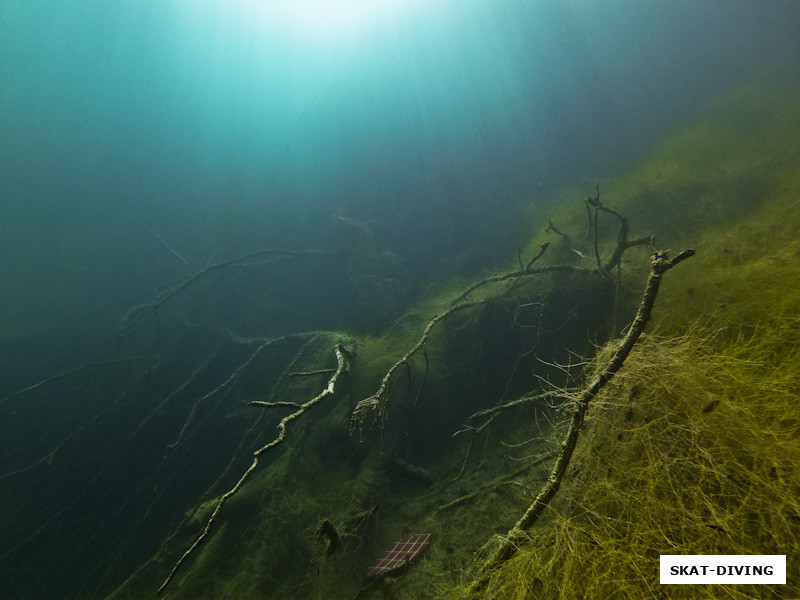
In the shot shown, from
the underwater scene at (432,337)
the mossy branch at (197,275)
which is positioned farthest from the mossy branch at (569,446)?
the mossy branch at (197,275)

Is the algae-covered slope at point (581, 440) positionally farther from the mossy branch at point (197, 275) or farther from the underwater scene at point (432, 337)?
the mossy branch at point (197, 275)

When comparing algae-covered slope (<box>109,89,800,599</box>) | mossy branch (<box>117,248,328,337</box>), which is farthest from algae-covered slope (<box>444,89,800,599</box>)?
mossy branch (<box>117,248,328,337</box>)

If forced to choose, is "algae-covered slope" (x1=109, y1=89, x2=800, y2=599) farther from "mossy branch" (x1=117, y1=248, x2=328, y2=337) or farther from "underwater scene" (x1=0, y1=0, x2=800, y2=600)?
"mossy branch" (x1=117, y1=248, x2=328, y2=337)

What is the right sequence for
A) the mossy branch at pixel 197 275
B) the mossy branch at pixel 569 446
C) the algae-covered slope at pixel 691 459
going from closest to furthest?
1. the algae-covered slope at pixel 691 459
2. the mossy branch at pixel 569 446
3. the mossy branch at pixel 197 275

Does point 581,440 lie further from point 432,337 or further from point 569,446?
point 432,337

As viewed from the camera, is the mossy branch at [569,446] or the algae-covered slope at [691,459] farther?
the mossy branch at [569,446]

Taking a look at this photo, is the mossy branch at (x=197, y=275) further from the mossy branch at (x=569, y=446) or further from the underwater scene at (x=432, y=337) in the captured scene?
the mossy branch at (x=569, y=446)

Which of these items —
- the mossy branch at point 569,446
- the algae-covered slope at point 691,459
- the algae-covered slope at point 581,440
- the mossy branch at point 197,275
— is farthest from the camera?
the mossy branch at point 197,275

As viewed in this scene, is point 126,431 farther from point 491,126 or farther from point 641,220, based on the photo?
point 491,126

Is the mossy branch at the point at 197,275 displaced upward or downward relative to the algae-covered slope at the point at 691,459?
upward
